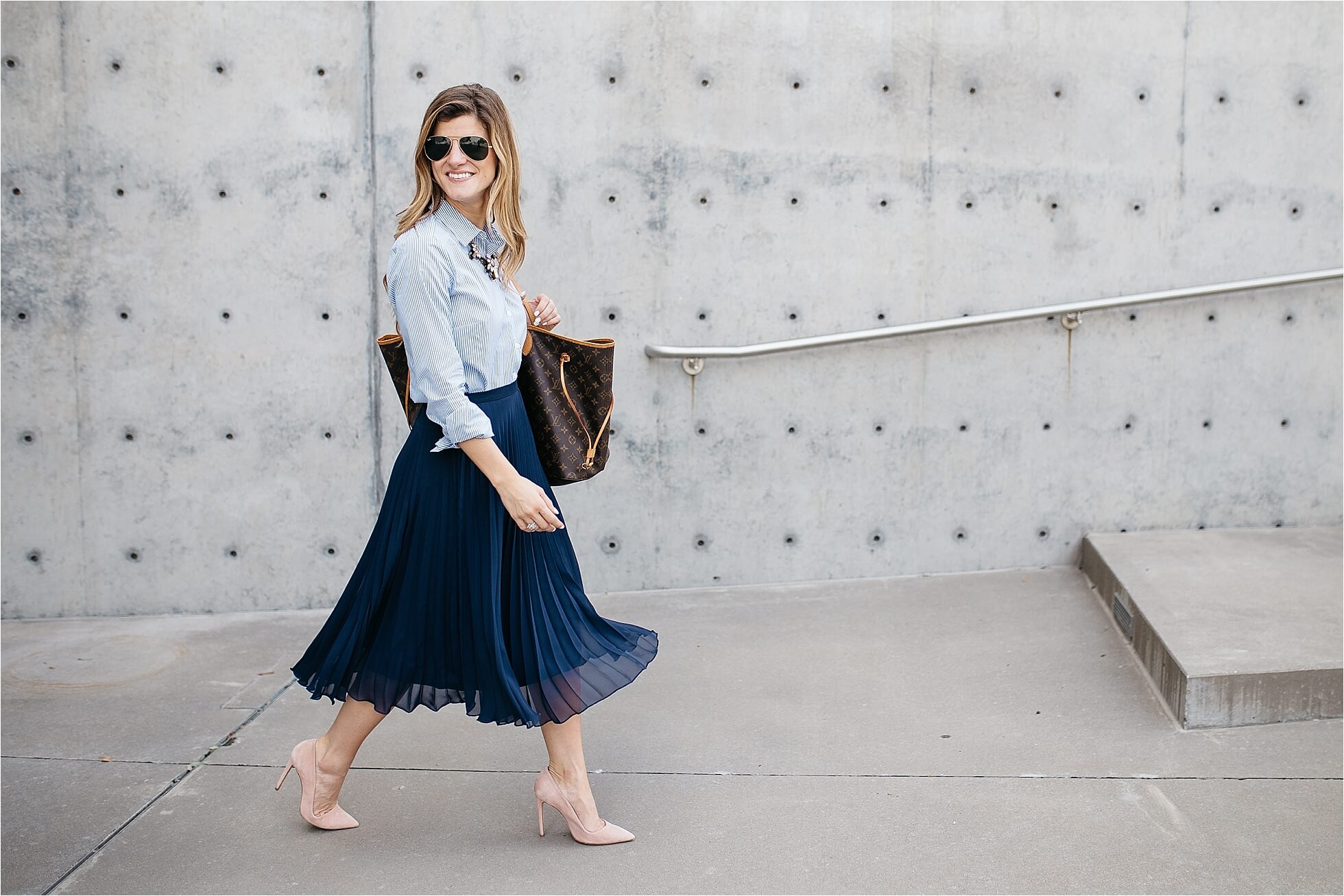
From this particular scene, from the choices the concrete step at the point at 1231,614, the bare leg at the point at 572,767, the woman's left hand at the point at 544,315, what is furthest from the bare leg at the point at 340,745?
the concrete step at the point at 1231,614

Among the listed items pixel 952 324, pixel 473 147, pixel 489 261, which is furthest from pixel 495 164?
pixel 952 324

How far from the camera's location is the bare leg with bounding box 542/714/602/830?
260cm

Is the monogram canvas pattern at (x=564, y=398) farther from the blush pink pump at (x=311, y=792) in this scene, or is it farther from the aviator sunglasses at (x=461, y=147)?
the blush pink pump at (x=311, y=792)

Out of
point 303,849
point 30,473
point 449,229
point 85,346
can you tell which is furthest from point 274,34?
point 303,849

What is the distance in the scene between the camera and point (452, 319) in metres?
2.43

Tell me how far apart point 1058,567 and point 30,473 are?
147 inches

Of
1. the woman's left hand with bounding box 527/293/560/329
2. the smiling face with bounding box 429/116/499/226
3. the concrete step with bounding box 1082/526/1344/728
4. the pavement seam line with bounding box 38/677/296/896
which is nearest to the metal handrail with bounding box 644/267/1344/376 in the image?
the concrete step with bounding box 1082/526/1344/728

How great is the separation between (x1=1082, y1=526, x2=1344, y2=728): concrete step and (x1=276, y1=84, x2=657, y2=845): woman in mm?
1640

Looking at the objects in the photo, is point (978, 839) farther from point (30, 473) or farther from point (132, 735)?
point (30, 473)

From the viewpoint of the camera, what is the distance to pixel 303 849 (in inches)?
103

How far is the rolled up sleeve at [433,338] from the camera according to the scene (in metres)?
2.34

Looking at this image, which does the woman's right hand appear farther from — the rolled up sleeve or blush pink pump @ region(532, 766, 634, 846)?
blush pink pump @ region(532, 766, 634, 846)

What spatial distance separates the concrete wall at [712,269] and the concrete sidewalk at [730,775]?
0.46m

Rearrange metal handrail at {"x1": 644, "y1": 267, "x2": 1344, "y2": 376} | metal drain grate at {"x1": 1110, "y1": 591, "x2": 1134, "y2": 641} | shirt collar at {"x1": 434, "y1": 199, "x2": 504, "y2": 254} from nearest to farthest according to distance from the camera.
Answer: shirt collar at {"x1": 434, "y1": 199, "x2": 504, "y2": 254} → metal drain grate at {"x1": 1110, "y1": 591, "x2": 1134, "y2": 641} → metal handrail at {"x1": 644, "y1": 267, "x2": 1344, "y2": 376}
